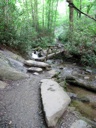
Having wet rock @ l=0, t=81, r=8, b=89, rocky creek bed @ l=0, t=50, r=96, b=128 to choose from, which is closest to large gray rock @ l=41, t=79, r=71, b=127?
rocky creek bed @ l=0, t=50, r=96, b=128

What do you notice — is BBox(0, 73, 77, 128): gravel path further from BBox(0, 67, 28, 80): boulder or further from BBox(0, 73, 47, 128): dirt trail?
BBox(0, 67, 28, 80): boulder

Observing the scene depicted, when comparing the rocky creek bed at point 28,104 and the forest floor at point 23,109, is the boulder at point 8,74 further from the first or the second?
the forest floor at point 23,109

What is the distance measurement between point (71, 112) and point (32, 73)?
2.58 m

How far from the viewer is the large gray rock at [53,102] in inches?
110

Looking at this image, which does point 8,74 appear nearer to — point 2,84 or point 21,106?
point 2,84

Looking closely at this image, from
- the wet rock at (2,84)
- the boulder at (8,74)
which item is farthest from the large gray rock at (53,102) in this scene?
the wet rock at (2,84)

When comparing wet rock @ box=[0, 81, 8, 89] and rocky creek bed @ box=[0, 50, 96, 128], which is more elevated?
wet rock @ box=[0, 81, 8, 89]

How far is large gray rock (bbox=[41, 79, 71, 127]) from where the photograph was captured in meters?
2.81

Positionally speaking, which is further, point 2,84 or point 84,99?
point 84,99

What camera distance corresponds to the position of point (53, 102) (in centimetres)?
331

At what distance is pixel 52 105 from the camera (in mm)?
3174

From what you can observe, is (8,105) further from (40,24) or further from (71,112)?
(40,24)

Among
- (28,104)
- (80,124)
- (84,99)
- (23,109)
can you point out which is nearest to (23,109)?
(23,109)

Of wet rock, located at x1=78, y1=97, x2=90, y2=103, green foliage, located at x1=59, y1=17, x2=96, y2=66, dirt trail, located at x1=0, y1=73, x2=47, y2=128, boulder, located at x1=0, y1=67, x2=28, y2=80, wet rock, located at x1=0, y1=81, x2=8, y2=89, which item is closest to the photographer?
dirt trail, located at x1=0, y1=73, x2=47, y2=128
